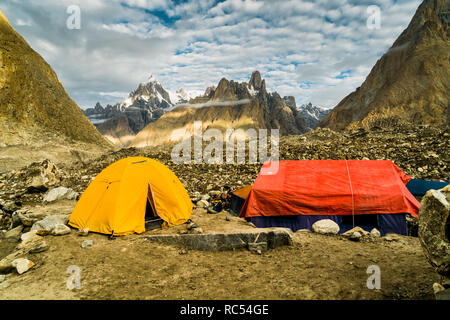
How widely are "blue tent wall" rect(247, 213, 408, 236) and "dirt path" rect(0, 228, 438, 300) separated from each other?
1.29 metres

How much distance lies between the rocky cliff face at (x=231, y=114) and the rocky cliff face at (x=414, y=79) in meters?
79.2

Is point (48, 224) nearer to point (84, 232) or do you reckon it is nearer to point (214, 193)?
point (84, 232)

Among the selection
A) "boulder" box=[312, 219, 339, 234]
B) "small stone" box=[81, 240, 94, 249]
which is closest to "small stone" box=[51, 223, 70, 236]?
"small stone" box=[81, 240, 94, 249]

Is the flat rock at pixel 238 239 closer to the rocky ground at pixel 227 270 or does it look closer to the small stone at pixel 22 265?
the rocky ground at pixel 227 270

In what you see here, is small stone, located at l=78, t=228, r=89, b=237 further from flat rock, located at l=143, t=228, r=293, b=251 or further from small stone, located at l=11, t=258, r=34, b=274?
flat rock, located at l=143, t=228, r=293, b=251

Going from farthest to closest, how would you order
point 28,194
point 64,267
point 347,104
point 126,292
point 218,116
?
1. point 218,116
2. point 347,104
3. point 28,194
4. point 64,267
5. point 126,292

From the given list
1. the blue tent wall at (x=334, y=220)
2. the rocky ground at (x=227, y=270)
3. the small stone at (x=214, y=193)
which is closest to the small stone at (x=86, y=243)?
the rocky ground at (x=227, y=270)

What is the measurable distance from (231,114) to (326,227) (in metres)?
145

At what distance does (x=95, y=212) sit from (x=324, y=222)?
705cm

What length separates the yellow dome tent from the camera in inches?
276

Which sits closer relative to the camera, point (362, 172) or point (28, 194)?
point (362, 172)
